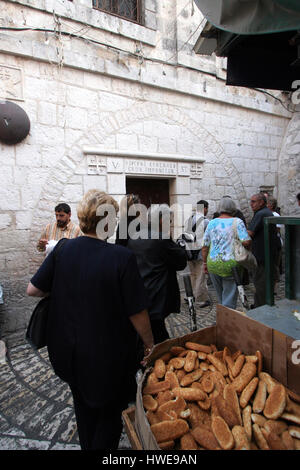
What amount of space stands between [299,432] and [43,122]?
461 centimetres

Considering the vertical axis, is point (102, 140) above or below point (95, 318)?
above

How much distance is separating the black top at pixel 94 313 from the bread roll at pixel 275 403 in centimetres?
70

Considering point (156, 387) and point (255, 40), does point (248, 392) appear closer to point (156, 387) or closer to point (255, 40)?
point (156, 387)

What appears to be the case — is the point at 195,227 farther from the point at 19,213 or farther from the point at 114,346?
the point at 114,346

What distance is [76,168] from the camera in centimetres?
444

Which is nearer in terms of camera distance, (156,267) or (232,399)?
(232,399)

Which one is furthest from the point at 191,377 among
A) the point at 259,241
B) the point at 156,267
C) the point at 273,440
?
the point at 259,241

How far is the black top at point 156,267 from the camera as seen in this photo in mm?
2281

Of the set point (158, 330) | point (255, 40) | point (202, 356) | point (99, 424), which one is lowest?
point (99, 424)

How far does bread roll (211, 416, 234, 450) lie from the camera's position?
3.18ft

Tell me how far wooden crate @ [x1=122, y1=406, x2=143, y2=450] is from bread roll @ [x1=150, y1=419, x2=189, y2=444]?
0.51 ft

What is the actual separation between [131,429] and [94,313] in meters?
0.54

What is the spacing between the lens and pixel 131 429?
121 centimetres
